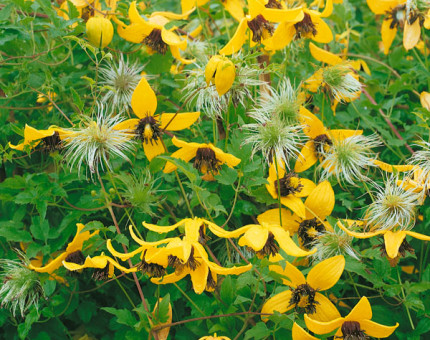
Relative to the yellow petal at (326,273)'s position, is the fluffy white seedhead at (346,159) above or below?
above

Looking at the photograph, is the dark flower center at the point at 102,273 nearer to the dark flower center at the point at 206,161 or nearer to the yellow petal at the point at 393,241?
the dark flower center at the point at 206,161

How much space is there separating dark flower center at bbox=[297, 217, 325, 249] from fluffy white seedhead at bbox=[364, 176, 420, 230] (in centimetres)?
11

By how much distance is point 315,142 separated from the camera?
1.17 meters

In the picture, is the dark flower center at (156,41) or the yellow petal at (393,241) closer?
the yellow petal at (393,241)

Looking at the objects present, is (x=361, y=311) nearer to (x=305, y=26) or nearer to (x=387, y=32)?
(x=305, y=26)

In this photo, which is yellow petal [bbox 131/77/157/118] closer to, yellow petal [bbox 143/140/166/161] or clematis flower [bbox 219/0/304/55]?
yellow petal [bbox 143/140/166/161]

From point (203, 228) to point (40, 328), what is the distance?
547 millimetres

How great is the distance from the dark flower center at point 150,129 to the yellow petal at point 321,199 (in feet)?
1.13

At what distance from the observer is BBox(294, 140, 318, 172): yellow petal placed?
1171 mm

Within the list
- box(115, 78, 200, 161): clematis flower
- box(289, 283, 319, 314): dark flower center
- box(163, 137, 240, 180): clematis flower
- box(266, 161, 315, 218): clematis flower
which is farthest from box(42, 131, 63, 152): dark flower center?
box(289, 283, 319, 314): dark flower center

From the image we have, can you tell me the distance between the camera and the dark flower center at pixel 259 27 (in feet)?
3.71

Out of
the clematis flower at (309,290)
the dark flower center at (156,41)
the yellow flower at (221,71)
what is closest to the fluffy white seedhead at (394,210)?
the clematis flower at (309,290)

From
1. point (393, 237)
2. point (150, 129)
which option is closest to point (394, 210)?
point (393, 237)

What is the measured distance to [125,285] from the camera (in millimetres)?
1194
